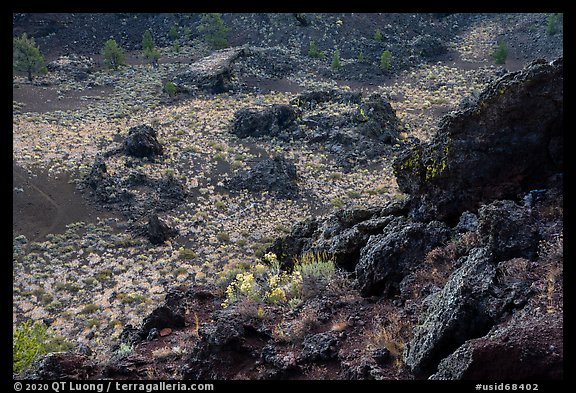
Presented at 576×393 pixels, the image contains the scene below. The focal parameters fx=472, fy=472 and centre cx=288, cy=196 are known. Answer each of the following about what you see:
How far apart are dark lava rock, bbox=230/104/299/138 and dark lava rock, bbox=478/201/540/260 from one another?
34.4 meters

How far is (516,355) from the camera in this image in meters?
4.94

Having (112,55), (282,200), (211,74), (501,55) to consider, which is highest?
(112,55)

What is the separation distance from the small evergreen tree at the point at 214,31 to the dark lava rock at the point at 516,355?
64.0 metres

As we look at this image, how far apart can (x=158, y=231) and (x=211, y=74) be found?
106ft

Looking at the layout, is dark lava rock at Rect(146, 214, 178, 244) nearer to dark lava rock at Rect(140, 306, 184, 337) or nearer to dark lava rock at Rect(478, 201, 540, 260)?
dark lava rock at Rect(140, 306, 184, 337)

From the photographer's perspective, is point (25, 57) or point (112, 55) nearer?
point (25, 57)

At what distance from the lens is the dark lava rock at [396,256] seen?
8758 mm

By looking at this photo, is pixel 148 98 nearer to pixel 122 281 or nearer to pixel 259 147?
pixel 259 147

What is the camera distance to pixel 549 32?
63438 mm

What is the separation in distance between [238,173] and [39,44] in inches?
1921

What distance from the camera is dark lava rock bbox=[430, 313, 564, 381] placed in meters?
4.79

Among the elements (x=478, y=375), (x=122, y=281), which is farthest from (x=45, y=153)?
A: (x=478, y=375)

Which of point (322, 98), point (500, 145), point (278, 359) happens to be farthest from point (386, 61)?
point (278, 359)

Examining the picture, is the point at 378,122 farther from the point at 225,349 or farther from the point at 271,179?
the point at 225,349
